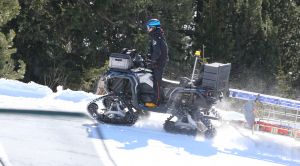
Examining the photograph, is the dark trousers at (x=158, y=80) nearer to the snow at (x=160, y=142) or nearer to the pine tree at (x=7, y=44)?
the snow at (x=160, y=142)

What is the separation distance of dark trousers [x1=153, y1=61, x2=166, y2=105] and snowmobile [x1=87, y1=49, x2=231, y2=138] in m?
0.12

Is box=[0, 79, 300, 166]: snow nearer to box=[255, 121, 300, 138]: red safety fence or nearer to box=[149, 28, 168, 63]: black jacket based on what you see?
box=[255, 121, 300, 138]: red safety fence

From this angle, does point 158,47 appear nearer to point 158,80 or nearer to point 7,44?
point 158,80

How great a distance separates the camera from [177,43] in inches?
819

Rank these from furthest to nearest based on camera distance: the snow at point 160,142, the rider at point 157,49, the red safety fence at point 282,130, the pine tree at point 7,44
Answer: the pine tree at point 7,44 → the red safety fence at point 282,130 → the rider at point 157,49 → the snow at point 160,142

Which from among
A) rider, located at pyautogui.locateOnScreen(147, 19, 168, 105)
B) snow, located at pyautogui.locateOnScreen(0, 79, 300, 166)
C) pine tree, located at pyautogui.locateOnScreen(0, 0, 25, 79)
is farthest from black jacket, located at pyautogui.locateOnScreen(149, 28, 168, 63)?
pine tree, located at pyautogui.locateOnScreen(0, 0, 25, 79)

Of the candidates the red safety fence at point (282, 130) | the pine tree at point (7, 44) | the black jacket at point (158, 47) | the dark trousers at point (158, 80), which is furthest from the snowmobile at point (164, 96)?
the pine tree at point (7, 44)

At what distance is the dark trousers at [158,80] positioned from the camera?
934 cm

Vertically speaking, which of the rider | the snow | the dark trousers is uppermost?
the rider

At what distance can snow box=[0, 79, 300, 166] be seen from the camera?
7988 mm

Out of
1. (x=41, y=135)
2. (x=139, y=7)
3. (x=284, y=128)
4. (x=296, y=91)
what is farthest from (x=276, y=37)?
(x=41, y=135)

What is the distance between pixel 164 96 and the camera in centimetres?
958

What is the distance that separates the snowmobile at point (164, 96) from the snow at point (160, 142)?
0.66 feet

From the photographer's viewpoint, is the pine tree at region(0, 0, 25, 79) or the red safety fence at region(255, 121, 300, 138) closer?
the red safety fence at region(255, 121, 300, 138)
